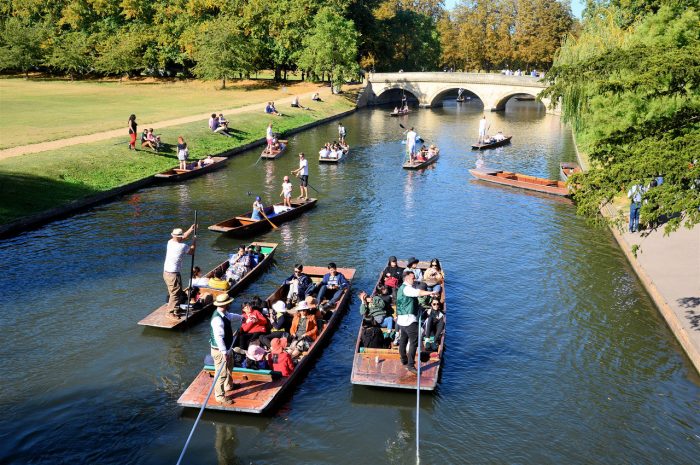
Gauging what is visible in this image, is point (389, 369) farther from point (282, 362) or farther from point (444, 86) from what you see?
point (444, 86)

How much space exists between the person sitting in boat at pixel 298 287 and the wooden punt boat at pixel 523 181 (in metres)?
20.3

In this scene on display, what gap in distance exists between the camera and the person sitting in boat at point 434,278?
64.6 ft

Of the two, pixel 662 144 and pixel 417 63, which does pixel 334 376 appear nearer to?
pixel 662 144

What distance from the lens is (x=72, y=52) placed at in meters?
88.9

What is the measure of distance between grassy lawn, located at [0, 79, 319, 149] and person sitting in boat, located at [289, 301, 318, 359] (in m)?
30.6

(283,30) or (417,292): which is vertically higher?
(283,30)

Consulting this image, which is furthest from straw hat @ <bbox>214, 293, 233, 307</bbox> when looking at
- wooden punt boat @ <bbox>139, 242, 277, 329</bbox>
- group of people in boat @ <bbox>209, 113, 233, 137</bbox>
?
group of people in boat @ <bbox>209, 113, 233, 137</bbox>

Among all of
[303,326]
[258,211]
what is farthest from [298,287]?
[258,211]

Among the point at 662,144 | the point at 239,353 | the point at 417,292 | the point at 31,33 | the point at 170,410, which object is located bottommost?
the point at 170,410

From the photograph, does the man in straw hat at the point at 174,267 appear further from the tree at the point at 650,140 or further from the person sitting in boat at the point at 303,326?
the tree at the point at 650,140

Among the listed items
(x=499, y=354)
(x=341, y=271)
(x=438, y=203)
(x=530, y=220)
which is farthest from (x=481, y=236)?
(x=499, y=354)

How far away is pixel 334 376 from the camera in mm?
16281

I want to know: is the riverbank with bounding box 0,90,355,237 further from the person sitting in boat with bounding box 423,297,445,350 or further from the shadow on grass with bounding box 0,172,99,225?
the person sitting in boat with bounding box 423,297,445,350

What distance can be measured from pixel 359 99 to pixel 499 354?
234 feet
